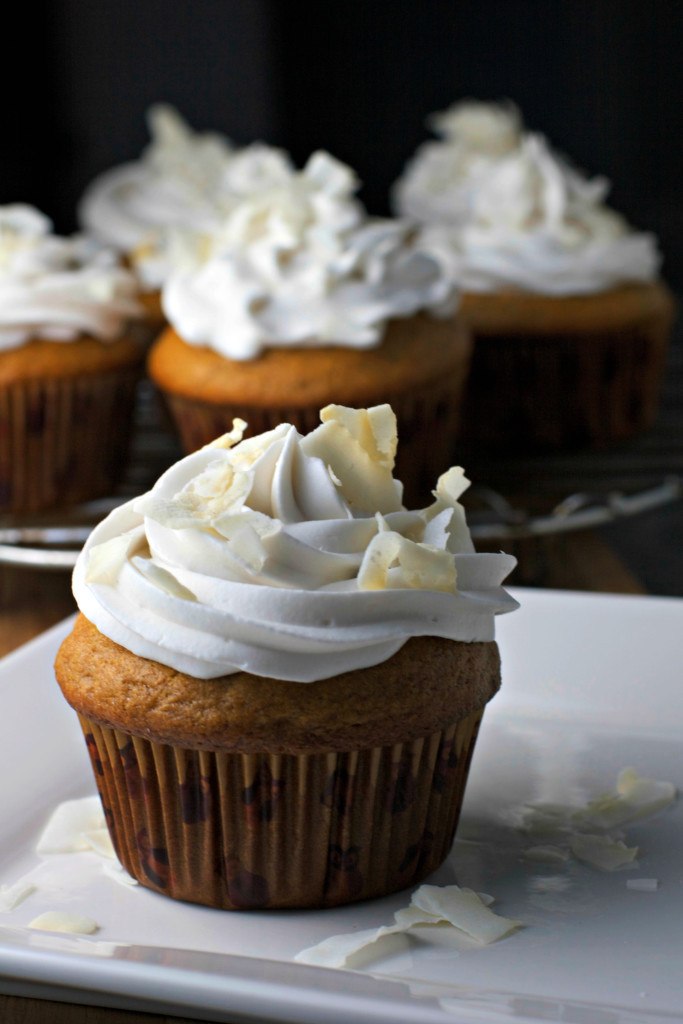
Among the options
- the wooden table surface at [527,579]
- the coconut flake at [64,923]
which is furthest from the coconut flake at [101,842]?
the wooden table surface at [527,579]

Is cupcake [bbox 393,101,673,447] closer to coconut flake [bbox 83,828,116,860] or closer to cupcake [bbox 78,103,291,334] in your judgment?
cupcake [bbox 78,103,291,334]

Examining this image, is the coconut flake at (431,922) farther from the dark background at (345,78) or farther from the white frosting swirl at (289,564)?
the dark background at (345,78)

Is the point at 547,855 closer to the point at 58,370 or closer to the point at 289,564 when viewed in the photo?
the point at 289,564

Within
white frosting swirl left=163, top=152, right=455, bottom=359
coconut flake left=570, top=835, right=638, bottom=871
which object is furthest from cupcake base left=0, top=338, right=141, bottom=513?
coconut flake left=570, top=835, right=638, bottom=871

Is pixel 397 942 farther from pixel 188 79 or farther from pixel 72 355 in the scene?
pixel 188 79

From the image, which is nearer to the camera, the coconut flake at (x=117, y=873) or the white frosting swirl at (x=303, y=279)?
the coconut flake at (x=117, y=873)

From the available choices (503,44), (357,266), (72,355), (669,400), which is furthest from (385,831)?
(503,44)
